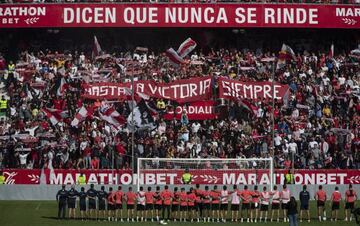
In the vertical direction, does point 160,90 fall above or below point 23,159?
above

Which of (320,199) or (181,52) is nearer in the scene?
(320,199)

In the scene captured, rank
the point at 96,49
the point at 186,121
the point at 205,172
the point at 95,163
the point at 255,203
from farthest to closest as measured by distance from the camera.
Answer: the point at 96,49
the point at 186,121
the point at 95,163
the point at 205,172
the point at 255,203

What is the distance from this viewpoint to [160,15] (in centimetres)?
6122

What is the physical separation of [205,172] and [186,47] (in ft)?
37.2

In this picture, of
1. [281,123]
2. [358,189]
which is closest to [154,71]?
[281,123]

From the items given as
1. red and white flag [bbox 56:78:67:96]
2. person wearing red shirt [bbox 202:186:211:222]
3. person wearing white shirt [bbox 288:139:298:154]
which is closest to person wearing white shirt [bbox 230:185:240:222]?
person wearing red shirt [bbox 202:186:211:222]

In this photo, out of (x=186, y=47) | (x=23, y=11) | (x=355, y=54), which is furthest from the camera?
(x=355, y=54)

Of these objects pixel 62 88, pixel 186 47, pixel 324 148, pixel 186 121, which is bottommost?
pixel 324 148

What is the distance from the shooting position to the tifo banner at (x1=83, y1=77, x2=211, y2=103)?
186 feet

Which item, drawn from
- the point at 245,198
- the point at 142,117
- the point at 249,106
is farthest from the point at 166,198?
the point at 249,106

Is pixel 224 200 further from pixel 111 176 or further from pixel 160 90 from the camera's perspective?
pixel 160 90

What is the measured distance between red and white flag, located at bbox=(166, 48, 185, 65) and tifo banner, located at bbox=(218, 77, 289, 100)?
12.0 ft

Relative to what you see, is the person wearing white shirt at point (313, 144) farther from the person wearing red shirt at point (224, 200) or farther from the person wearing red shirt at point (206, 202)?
the person wearing red shirt at point (206, 202)

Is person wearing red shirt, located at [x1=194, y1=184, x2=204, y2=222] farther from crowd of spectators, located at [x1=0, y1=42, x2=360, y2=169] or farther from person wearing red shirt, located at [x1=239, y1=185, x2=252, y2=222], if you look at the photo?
crowd of spectators, located at [x1=0, y1=42, x2=360, y2=169]
